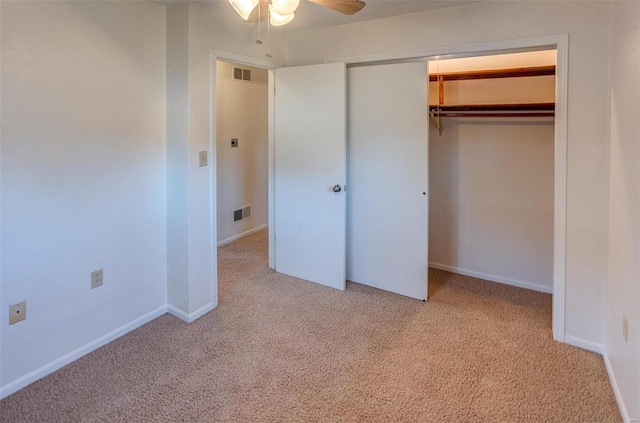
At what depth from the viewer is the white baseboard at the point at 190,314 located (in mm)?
2831

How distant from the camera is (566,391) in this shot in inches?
81.3

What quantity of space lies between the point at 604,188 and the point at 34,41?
10.7ft

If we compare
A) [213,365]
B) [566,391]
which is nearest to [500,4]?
[566,391]

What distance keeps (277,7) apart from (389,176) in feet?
5.90

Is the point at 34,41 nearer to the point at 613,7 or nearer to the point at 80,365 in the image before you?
the point at 80,365

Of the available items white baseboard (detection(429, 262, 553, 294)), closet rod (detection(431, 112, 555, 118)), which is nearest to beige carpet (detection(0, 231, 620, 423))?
white baseboard (detection(429, 262, 553, 294))

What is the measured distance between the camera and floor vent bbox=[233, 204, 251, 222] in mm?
4949

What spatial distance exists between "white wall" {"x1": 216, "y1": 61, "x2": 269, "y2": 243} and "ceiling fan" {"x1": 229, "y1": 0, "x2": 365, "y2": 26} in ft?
8.51

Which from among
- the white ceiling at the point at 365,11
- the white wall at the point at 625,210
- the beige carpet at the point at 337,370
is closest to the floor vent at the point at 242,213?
the beige carpet at the point at 337,370

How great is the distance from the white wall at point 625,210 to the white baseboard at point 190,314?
2560 millimetres

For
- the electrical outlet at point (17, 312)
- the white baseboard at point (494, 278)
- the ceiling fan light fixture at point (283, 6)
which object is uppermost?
the ceiling fan light fixture at point (283, 6)

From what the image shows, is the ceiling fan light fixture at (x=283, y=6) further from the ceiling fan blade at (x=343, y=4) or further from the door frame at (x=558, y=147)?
the door frame at (x=558, y=147)

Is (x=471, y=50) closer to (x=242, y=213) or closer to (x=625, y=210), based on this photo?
(x=625, y=210)

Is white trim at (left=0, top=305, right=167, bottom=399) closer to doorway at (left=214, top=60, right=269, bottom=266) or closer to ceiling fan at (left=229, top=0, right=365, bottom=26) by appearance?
doorway at (left=214, top=60, right=269, bottom=266)
